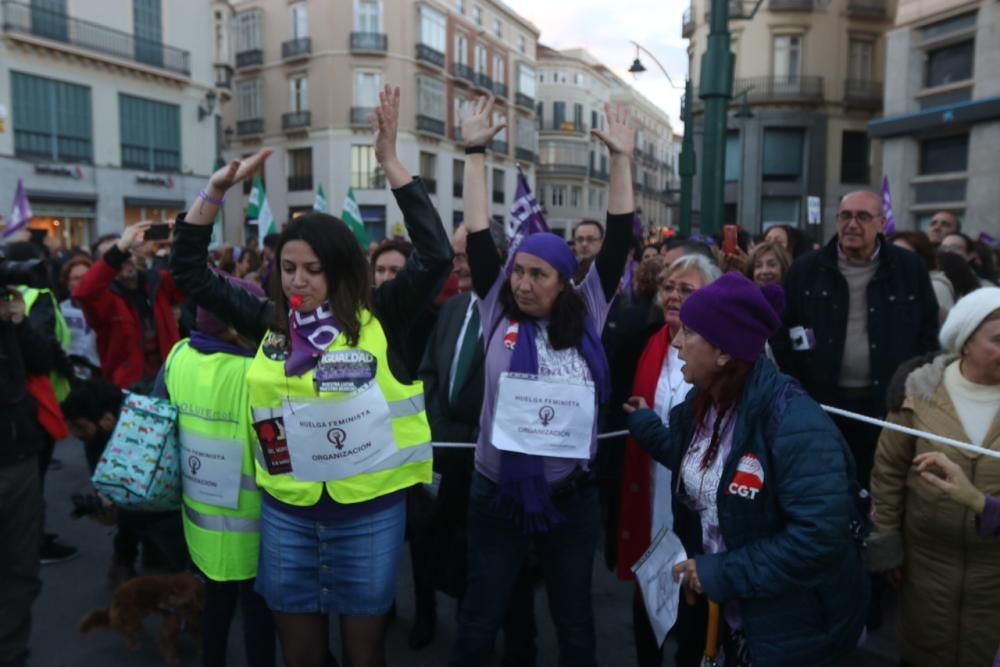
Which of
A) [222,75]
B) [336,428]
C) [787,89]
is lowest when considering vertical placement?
[336,428]

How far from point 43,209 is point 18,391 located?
2368cm

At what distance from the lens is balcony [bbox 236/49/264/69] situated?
40.4 m

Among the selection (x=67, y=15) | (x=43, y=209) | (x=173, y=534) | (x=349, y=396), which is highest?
(x=67, y=15)

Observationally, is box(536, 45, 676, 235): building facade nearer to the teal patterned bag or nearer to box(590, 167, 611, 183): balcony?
box(590, 167, 611, 183): balcony

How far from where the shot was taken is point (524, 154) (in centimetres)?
5316

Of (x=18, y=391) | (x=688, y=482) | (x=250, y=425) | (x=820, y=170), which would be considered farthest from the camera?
(x=820, y=170)

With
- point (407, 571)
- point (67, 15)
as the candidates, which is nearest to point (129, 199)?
point (67, 15)

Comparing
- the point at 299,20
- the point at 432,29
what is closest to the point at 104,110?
the point at 299,20

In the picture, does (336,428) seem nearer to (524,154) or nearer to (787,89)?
(787,89)

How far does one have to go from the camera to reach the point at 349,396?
2.51m

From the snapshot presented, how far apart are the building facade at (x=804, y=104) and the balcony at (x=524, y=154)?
823 inches

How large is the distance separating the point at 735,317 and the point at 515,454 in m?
1.09

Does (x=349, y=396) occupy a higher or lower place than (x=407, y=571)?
higher

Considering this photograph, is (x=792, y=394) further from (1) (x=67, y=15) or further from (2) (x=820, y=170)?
(2) (x=820, y=170)
